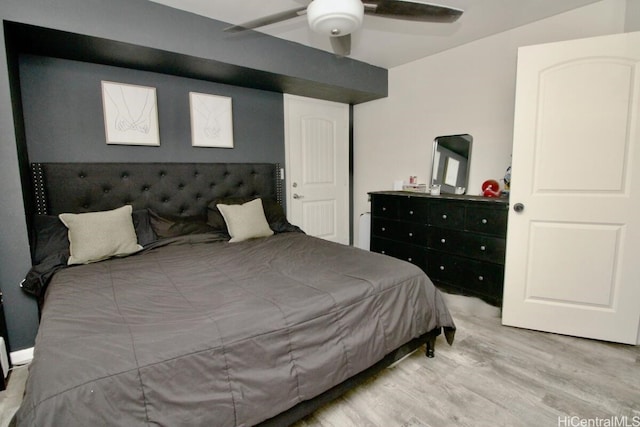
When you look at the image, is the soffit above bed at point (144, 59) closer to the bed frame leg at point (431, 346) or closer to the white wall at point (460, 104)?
the white wall at point (460, 104)

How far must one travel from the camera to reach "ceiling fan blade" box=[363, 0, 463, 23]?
5.20ft

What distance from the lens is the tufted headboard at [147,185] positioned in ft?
7.49

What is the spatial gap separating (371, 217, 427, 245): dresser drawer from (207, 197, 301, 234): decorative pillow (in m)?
0.99

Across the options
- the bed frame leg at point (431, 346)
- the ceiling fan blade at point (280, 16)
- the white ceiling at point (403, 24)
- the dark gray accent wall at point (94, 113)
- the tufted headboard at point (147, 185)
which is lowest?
the bed frame leg at point (431, 346)

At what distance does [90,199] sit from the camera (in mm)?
2422

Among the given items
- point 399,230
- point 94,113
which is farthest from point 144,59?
point 399,230

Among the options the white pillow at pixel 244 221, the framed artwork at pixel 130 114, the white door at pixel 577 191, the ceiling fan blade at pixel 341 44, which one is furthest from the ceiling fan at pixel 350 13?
the white pillow at pixel 244 221

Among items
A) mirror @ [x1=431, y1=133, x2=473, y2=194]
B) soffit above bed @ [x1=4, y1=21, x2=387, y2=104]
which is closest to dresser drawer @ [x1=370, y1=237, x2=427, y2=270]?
mirror @ [x1=431, y1=133, x2=473, y2=194]

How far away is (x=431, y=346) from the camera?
1.98m

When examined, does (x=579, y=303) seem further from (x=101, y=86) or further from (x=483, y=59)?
(x=101, y=86)

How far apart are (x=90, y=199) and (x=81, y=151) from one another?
15.0 inches

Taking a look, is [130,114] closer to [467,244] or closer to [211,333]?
[211,333]

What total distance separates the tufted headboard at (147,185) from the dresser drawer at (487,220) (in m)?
1.99

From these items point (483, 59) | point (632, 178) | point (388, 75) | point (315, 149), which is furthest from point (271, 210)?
point (632, 178)
